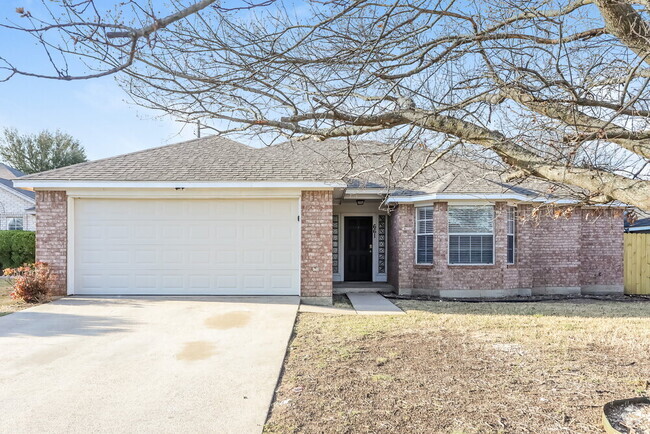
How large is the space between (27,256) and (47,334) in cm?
1121

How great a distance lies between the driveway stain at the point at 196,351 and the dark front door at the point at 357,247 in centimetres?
825

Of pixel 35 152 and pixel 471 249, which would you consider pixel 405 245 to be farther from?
pixel 35 152

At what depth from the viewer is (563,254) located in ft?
41.8

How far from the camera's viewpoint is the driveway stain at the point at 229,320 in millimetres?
7606

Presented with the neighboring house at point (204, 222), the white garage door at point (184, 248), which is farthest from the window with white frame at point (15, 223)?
the white garage door at point (184, 248)

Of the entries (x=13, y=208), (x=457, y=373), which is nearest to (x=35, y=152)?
(x=13, y=208)

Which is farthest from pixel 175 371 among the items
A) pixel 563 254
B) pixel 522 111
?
pixel 563 254

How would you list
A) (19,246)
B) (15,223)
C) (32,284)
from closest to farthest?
(32,284) < (19,246) < (15,223)

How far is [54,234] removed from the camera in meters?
10.3

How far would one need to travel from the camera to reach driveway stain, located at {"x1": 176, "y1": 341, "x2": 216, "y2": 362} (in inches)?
229

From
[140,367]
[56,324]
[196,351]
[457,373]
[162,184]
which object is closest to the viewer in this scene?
[457,373]

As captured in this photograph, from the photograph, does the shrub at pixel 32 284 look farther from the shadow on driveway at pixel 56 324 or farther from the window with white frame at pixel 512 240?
the window with white frame at pixel 512 240

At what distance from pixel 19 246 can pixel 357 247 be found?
492 inches

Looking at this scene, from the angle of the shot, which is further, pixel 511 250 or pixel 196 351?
pixel 511 250
